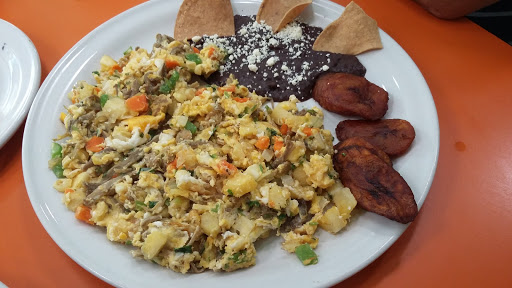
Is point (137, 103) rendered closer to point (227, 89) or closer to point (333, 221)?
point (227, 89)

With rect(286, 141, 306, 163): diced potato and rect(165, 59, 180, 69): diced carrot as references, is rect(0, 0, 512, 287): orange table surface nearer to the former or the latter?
rect(286, 141, 306, 163): diced potato

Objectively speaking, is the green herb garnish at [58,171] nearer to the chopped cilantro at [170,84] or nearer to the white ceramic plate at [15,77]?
the white ceramic plate at [15,77]

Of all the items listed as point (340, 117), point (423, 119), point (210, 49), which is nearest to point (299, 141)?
point (340, 117)

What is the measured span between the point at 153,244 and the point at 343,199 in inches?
34.7

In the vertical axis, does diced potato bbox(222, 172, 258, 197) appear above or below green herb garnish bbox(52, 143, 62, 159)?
above

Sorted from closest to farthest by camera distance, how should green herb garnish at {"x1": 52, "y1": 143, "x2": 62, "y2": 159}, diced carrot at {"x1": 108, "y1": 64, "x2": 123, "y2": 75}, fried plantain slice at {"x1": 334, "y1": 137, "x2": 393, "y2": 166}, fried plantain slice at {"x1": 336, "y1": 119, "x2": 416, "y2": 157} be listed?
1. fried plantain slice at {"x1": 334, "y1": 137, "x2": 393, "y2": 166}
2. fried plantain slice at {"x1": 336, "y1": 119, "x2": 416, "y2": 157}
3. green herb garnish at {"x1": 52, "y1": 143, "x2": 62, "y2": 159}
4. diced carrot at {"x1": 108, "y1": 64, "x2": 123, "y2": 75}

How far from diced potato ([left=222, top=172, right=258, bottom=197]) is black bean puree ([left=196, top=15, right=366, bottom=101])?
78cm

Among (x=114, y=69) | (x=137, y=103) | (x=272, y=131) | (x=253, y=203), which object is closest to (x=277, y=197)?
(x=253, y=203)

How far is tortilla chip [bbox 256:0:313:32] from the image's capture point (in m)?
2.69

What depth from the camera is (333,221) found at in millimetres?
1945

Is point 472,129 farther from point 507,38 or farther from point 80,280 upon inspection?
point 80,280

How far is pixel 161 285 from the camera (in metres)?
1.83

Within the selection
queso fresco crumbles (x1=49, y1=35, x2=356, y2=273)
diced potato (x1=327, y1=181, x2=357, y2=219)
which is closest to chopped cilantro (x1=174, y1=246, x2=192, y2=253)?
queso fresco crumbles (x1=49, y1=35, x2=356, y2=273)

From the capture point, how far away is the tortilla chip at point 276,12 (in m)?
2.69
